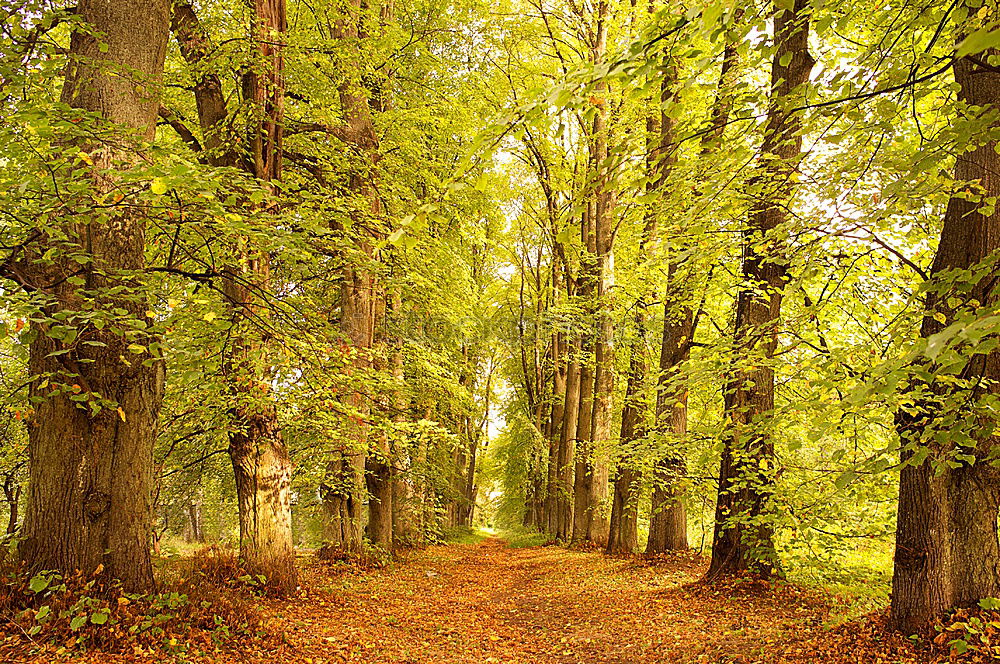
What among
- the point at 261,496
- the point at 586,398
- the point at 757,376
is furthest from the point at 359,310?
the point at 586,398

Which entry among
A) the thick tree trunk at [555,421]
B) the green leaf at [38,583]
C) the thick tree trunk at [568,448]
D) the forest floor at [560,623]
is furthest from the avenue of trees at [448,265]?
the thick tree trunk at [555,421]

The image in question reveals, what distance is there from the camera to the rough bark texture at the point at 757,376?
555cm

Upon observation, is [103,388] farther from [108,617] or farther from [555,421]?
[555,421]

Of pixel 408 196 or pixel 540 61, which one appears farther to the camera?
pixel 540 61

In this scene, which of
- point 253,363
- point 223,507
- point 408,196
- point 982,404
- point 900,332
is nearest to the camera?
Result: point 982,404

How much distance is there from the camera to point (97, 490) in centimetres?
510

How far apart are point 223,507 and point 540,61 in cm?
1576

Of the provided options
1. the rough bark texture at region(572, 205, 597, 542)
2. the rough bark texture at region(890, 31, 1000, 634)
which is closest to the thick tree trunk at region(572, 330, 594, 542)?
the rough bark texture at region(572, 205, 597, 542)

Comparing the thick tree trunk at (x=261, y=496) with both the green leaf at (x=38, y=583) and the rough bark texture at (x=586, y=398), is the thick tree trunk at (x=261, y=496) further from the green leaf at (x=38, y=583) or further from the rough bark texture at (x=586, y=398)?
the rough bark texture at (x=586, y=398)

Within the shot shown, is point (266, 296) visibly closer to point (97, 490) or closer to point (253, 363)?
point (253, 363)

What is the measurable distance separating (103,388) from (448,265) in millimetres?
7312

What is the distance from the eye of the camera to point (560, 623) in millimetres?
8688

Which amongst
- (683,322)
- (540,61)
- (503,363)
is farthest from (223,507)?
(503,363)

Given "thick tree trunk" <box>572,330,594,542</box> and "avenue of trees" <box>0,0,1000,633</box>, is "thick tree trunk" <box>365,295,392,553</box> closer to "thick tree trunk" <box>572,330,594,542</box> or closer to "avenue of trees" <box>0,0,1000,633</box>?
"avenue of trees" <box>0,0,1000,633</box>
